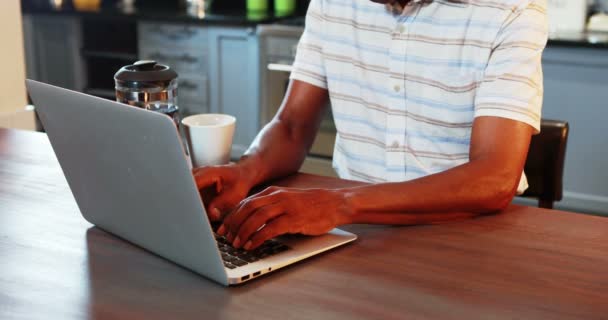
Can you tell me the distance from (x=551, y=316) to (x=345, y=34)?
2.91 ft

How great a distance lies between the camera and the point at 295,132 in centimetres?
155

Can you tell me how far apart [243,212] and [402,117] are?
0.61 metres

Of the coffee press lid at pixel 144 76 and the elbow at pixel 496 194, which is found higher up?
the coffee press lid at pixel 144 76

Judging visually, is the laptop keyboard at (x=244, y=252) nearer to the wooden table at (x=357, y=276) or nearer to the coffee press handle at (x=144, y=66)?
the wooden table at (x=357, y=276)

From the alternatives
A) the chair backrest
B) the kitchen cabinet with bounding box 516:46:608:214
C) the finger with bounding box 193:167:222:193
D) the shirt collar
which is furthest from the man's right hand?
the kitchen cabinet with bounding box 516:46:608:214

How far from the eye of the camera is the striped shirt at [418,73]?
130 cm

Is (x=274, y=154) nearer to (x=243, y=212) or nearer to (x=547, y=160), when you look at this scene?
(x=243, y=212)

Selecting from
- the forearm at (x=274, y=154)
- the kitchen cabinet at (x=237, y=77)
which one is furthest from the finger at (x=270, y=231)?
the kitchen cabinet at (x=237, y=77)

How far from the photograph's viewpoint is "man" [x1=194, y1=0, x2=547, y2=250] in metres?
1.09

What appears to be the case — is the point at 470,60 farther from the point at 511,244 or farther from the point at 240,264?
the point at 240,264

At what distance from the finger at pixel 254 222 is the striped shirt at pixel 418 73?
49 cm

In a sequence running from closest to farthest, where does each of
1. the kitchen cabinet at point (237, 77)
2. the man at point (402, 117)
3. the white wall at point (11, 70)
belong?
the man at point (402, 117) → the white wall at point (11, 70) → the kitchen cabinet at point (237, 77)

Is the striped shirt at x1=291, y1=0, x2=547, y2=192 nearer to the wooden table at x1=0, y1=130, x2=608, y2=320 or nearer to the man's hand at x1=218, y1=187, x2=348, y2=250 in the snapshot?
the wooden table at x1=0, y1=130, x2=608, y2=320

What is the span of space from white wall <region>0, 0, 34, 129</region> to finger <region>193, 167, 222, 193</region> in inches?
53.4
